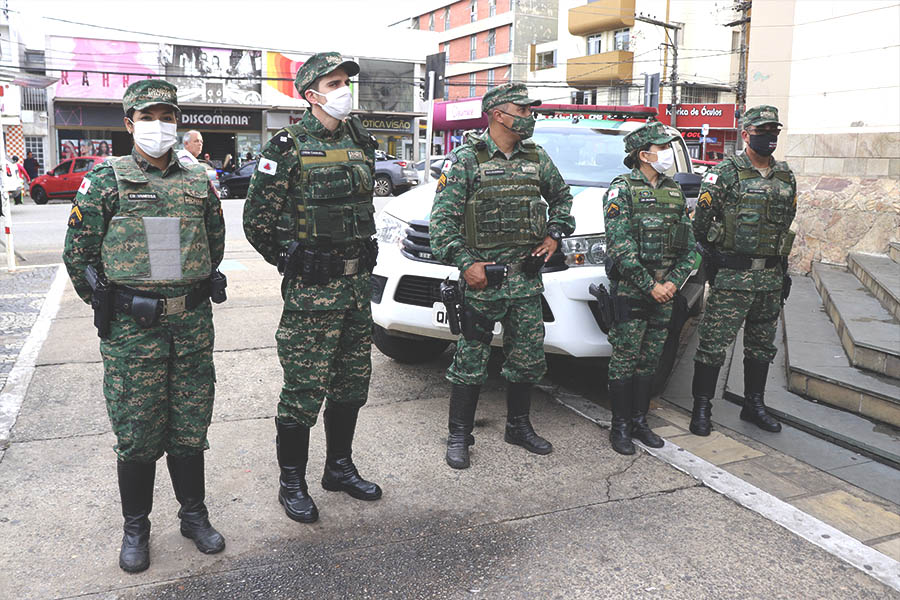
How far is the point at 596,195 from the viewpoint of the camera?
509 cm

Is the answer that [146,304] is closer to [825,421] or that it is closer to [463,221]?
[463,221]

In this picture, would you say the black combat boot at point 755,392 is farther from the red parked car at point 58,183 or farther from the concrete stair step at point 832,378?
the red parked car at point 58,183

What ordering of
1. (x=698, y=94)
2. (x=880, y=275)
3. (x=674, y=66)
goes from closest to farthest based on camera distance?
(x=880, y=275) → (x=674, y=66) → (x=698, y=94)

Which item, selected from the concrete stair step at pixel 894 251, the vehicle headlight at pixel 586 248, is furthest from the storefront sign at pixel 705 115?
the vehicle headlight at pixel 586 248

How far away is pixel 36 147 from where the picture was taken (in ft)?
111

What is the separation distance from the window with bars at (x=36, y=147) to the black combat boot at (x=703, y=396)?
3516 cm

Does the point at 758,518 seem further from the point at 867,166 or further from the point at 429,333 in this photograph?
the point at 867,166

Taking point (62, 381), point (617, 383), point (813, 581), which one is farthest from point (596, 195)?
point (62, 381)

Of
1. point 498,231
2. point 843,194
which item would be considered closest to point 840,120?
point 843,194

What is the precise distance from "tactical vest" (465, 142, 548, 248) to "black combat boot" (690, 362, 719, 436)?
59.7 inches

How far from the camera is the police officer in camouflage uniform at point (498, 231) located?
13.4 feet

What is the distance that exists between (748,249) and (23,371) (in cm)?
514

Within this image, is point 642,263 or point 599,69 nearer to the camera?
point 642,263

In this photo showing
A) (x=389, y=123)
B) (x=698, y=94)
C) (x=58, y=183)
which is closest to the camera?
(x=58, y=183)
